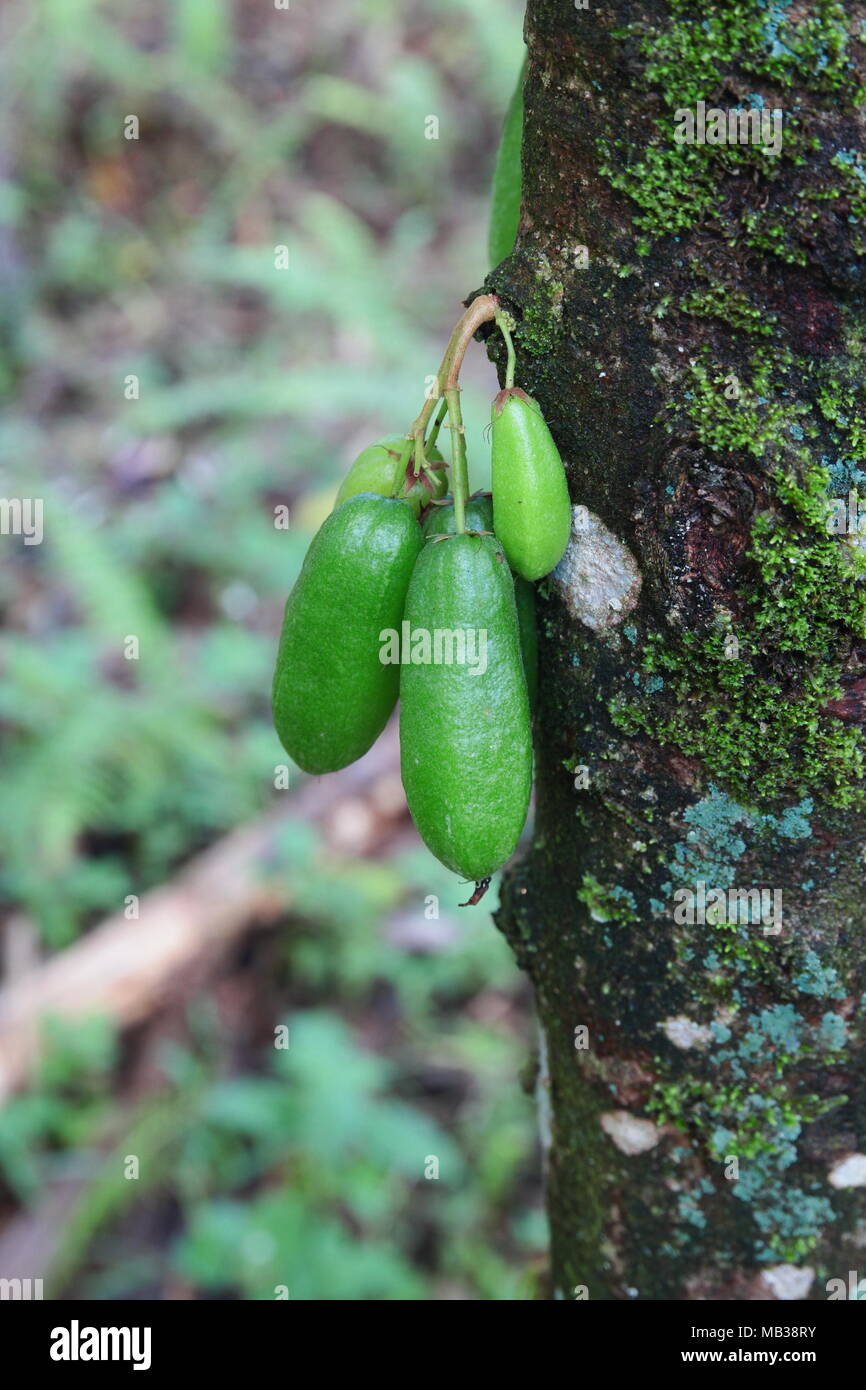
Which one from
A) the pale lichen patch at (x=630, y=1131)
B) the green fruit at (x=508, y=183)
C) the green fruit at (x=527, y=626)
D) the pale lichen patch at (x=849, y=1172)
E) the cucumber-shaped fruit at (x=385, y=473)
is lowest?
the pale lichen patch at (x=849, y=1172)

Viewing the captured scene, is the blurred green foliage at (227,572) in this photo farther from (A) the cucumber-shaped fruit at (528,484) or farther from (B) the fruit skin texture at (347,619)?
(A) the cucumber-shaped fruit at (528,484)

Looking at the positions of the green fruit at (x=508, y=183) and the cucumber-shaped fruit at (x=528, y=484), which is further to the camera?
the green fruit at (x=508, y=183)

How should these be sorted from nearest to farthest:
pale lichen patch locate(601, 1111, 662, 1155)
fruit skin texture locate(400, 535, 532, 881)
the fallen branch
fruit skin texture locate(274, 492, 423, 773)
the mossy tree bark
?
the mossy tree bark, fruit skin texture locate(400, 535, 532, 881), fruit skin texture locate(274, 492, 423, 773), pale lichen patch locate(601, 1111, 662, 1155), the fallen branch

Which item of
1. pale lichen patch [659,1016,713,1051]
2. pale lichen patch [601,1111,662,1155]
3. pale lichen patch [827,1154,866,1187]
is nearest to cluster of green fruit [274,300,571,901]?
pale lichen patch [659,1016,713,1051]

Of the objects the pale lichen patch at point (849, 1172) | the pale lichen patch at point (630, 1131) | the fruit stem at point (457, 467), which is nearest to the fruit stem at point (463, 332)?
the fruit stem at point (457, 467)

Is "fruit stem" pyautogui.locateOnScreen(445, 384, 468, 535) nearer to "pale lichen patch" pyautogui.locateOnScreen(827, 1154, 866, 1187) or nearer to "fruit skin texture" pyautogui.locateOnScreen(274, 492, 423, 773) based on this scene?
"fruit skin texture" pyautogui.locateOnScreen(274, 492, 423, 773)

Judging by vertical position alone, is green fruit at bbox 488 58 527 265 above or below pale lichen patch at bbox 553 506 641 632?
above
